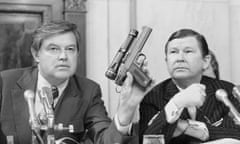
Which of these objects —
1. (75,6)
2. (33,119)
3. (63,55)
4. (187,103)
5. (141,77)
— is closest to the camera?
(33,119)

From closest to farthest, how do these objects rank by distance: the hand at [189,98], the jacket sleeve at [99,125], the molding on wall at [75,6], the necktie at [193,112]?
the jacket sleeve at [99,125] → the hand at [189,98] → the necktie at [193,112] → the molding on wall at [75,6]

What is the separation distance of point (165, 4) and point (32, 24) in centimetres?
92

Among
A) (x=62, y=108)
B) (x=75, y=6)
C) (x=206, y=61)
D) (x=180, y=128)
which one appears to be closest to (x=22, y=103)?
(x=62, y=108)

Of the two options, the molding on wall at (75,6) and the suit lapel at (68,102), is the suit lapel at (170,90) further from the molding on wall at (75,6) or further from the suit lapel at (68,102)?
the molding on wall at (75,6)

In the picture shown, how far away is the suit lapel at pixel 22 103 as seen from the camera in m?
1.76

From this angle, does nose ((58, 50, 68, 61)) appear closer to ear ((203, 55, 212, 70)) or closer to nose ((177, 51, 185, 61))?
nose ((177, 51, 185, 61))

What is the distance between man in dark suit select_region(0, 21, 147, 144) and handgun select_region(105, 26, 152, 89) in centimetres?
26

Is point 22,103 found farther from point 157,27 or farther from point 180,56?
point 157,27

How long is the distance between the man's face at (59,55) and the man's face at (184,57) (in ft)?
1.48

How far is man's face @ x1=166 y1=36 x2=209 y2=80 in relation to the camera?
78.7 inches

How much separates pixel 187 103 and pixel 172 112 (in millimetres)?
75

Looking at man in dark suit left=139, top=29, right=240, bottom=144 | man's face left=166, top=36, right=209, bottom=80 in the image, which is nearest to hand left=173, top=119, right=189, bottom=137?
man in dark suit left=139, top=29, right=240, bottom=144

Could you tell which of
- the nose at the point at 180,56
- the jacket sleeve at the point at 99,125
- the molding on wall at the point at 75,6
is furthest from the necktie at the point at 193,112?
the molding on wall at the point at 75,6

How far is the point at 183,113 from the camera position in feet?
6.25
